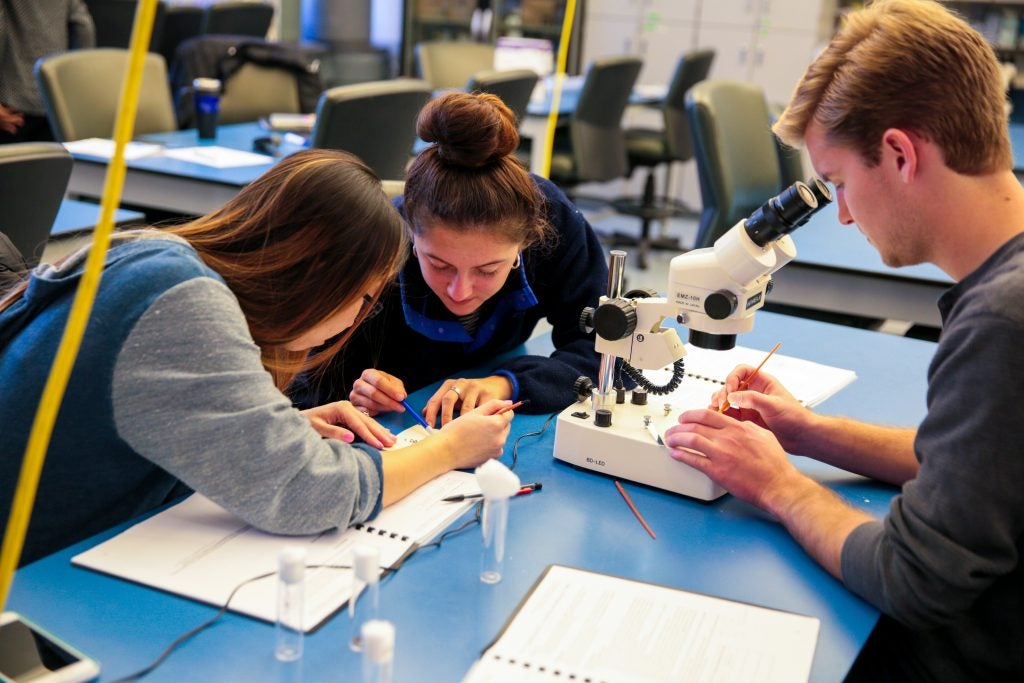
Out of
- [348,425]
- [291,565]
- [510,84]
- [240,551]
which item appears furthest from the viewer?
[510,84]

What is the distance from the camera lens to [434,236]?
1.69m

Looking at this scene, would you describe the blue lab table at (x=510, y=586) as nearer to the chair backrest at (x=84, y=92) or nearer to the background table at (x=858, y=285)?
the background table at (x=858, y=285)

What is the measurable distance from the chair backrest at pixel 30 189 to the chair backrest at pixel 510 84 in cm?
167

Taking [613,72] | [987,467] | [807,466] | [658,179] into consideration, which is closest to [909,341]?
[807,466]

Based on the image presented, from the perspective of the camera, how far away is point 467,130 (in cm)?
165

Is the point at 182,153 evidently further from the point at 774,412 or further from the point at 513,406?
the point at 774,412

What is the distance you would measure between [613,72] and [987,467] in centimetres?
434

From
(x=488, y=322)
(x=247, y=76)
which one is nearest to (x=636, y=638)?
(x=488, y=322)

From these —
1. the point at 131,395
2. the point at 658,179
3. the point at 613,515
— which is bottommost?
the point at 658,179

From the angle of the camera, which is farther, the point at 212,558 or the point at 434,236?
the point at 434,236

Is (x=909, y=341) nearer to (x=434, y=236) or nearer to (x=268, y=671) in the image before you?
(x=434, y=236)

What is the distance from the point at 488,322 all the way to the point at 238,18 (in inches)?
174

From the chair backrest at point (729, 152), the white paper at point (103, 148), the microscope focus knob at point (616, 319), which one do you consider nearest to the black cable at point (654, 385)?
the microscope focus knob at point (616, 319)

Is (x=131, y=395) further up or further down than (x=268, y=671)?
further up
